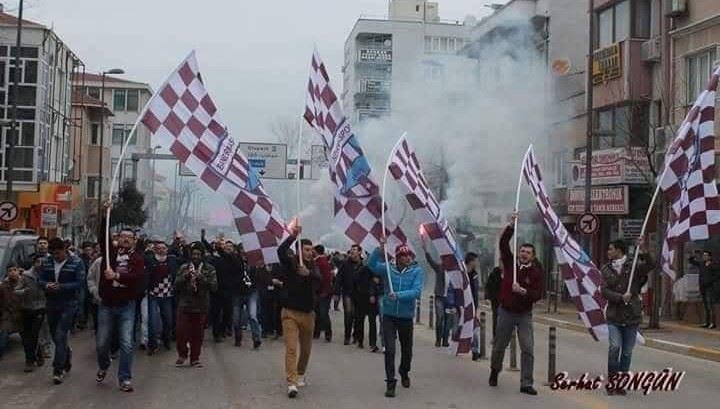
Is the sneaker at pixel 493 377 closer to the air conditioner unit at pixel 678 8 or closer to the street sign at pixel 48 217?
the air conditioner unit at pixel 678 8

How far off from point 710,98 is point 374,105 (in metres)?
70.6

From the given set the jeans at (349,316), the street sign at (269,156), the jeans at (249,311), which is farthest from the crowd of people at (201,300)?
the street sign at (269,156)

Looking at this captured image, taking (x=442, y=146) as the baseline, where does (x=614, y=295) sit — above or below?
below

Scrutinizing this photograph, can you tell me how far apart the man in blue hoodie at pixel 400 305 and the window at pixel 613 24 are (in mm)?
19808

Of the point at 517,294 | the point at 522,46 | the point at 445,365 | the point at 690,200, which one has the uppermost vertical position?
the point at 522,46

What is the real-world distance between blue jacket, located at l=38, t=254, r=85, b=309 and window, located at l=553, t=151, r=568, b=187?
23.7 m

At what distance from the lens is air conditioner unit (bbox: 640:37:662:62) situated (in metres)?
27.0

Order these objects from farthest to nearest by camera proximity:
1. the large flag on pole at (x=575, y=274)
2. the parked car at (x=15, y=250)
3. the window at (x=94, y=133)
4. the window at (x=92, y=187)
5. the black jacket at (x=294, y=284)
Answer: the window at (x=94, y=133), the window at (x=92, y=187), the parked car at (x=15, y=250), the large flag on pole at (x=575, y=274), the black jacket at (x=294, y=284)

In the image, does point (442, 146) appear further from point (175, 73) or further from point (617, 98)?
point (175, 73)

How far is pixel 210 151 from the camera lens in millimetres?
10523

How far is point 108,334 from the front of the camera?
34.2 feet

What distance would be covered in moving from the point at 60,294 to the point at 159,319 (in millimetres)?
3156

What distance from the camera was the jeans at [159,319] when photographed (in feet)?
45.8

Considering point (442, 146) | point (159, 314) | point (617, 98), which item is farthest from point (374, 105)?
point (159, 314)
